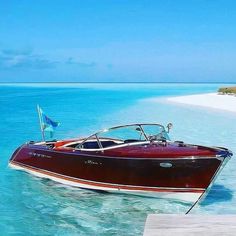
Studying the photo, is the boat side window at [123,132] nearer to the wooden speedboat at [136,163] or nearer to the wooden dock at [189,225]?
the wooden speedboat at [136,163]

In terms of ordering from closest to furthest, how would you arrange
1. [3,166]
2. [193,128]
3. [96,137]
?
1. [96,137]
2. [3,166]
3. [193,128]

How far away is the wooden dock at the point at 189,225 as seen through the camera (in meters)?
4.37

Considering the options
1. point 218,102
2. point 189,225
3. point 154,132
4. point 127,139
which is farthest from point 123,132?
point 218,102

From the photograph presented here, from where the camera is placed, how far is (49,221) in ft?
27.8

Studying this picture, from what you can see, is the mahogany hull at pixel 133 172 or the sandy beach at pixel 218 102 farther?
the sandy beach at pixel 218 102

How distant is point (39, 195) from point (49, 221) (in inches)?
79.9

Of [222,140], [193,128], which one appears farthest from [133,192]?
[193,128]

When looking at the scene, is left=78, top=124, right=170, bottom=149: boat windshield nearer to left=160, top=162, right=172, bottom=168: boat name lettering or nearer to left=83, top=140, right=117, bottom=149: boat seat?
→ left=83, top=140, right=117, bottom=149: boat seat

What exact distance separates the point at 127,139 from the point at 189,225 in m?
5.75

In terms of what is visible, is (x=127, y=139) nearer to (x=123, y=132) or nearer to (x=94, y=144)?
(x=123, y=132)

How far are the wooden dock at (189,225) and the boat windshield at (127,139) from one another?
16.7 feet

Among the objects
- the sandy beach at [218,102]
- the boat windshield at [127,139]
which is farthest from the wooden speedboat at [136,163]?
the sandy beach at [218,102]

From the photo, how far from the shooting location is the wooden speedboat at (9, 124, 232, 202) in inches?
339

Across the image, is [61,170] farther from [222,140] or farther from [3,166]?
[222,140]
